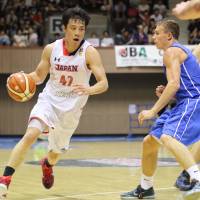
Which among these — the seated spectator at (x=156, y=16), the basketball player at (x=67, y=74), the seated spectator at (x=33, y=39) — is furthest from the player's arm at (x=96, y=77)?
the seated spectator at (x=156, y=16)

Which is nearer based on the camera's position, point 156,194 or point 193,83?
point 193,83

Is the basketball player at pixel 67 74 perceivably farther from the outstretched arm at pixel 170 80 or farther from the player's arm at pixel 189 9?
the player's arm at pixel 189 9

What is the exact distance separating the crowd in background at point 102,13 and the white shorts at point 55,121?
13477mm

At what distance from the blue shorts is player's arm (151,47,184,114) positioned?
0.90 ft

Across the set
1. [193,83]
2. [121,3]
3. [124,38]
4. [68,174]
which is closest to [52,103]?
[193,83]

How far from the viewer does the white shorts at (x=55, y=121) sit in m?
6.98

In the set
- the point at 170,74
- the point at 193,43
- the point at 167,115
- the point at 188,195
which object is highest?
the point at 170,74

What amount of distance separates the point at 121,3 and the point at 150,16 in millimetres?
1409

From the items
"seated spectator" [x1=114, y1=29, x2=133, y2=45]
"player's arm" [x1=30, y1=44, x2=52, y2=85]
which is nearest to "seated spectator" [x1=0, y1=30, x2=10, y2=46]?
"seated spectator" [x1=114, y1=29, x2=133, y2=45]

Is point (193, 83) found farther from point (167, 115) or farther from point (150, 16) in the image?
point (150, 16)

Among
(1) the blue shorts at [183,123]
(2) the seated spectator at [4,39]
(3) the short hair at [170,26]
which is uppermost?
(3) the short hair at [170,26]

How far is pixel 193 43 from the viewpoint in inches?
845

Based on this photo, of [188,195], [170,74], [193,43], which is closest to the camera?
[188,195]

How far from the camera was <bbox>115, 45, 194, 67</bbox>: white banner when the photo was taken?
67.4 feet
